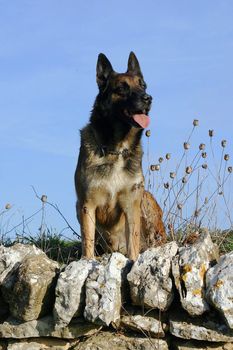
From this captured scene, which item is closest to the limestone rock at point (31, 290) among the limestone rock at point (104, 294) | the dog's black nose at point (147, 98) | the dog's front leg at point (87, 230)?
the limestone rock at point (104, 294)

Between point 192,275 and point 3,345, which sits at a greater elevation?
point 192,275

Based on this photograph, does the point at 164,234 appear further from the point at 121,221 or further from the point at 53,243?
the point at 53,243

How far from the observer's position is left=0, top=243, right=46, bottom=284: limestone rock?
493 cm

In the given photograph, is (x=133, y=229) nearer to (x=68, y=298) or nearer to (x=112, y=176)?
(x=112, y=176)

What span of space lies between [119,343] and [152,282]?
0.53 metres

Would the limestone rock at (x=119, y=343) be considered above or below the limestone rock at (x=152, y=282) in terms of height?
below

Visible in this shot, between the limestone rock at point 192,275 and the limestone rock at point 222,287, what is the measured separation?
0.21 ft

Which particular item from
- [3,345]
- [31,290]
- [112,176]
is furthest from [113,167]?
[3,345]

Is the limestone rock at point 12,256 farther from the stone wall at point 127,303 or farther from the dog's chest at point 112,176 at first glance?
the dog's chest at point 112,176

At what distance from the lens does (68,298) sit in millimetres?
4434

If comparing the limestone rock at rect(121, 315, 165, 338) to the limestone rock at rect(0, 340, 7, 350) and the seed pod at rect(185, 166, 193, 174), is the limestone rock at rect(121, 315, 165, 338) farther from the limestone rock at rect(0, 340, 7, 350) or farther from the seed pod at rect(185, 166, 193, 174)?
the seed pod at rect(185, 166, 193, 174)

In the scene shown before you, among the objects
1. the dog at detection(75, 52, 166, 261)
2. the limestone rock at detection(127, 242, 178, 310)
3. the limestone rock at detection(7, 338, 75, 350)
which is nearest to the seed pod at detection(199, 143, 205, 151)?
the dog at detection(75, 52, 166, 261)

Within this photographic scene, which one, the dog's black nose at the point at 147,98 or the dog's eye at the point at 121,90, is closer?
the dog's black nose at the point at 147,98

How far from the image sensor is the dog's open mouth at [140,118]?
6.62 meters
